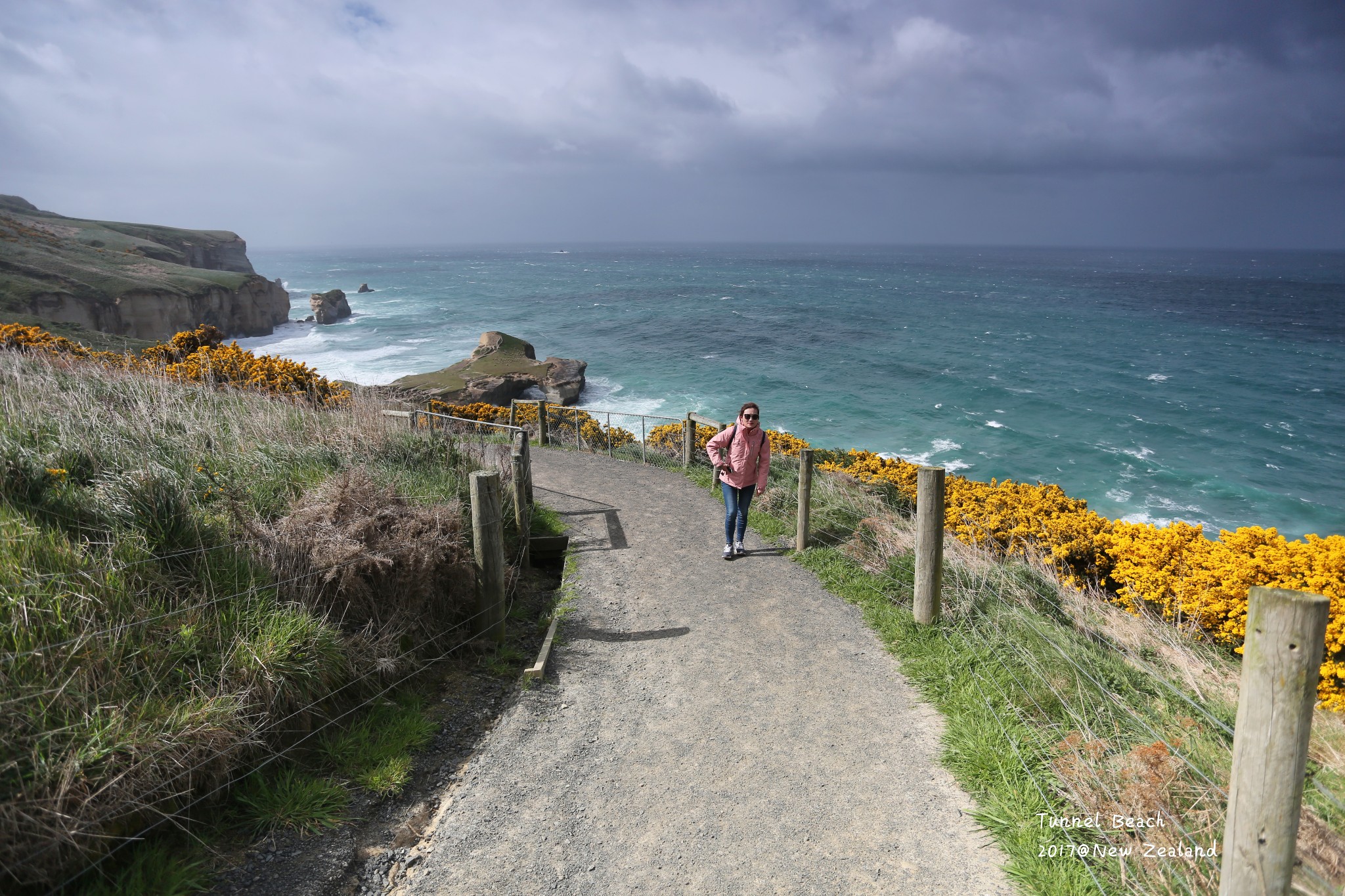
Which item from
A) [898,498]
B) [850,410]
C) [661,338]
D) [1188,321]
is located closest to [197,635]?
[898,498]

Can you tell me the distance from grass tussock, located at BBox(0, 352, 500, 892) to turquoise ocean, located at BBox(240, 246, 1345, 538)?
86.2ft

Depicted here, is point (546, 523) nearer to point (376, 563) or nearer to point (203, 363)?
point (376, 563)

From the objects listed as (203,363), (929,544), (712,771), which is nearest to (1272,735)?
(712,771)

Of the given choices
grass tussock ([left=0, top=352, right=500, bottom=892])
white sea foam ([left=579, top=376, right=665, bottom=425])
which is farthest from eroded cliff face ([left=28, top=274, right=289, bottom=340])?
grass tussock ([left=0, top=352, right=500, bottom=892])

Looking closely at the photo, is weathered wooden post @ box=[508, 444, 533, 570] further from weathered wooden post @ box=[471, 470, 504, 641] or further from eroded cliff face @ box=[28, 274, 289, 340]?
eroded cliff face @ box=[28, 274, 289, 340]

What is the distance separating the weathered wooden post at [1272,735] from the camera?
2.60m

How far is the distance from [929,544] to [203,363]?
45.5ft

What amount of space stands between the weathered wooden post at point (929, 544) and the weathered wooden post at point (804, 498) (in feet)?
7.23

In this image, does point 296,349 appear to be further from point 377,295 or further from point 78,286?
point 377,295

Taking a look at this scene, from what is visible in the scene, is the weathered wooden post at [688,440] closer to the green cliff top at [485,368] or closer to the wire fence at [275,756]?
the wire fence at [275,756]

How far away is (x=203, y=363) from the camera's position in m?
14.1

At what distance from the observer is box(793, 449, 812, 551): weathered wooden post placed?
8.82m

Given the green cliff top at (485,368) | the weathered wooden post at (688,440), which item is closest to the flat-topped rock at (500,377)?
the green cliff top at (485,368)

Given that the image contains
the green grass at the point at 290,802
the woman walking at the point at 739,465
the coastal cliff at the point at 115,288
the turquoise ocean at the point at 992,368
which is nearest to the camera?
the green grass at the point at 290,802
